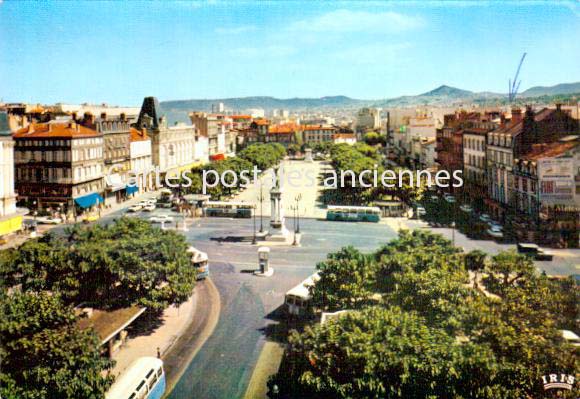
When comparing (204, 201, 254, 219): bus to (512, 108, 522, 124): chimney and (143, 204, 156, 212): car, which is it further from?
(512, 108, 522, 124): chimney

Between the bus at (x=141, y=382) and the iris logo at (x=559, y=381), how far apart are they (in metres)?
9.17

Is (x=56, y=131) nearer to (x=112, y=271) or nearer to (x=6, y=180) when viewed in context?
(x=6, y=180)

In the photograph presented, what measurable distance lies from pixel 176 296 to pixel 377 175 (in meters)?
→ 26.7

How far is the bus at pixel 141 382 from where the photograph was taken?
13.7 metres

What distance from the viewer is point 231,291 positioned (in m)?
22.8

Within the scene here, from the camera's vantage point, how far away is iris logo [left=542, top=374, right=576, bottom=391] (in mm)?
12352

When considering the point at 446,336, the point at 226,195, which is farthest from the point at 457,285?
the point at 226,195

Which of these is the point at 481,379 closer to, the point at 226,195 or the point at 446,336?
the point at 446,336

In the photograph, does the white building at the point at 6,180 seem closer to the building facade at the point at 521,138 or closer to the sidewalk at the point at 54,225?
the sidewalk at the point at 54,225

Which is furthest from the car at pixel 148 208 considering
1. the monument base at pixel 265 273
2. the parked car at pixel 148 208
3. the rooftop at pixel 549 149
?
the rooftop at pixel 549 149

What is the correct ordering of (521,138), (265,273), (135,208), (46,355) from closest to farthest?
(46,355) < (265,273) < (521,138) < (135,208)

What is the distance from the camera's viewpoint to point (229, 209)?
39.5m

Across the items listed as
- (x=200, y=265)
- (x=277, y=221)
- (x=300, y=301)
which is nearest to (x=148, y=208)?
(x=277, y=221)

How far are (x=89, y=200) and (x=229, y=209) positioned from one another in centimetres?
1070
